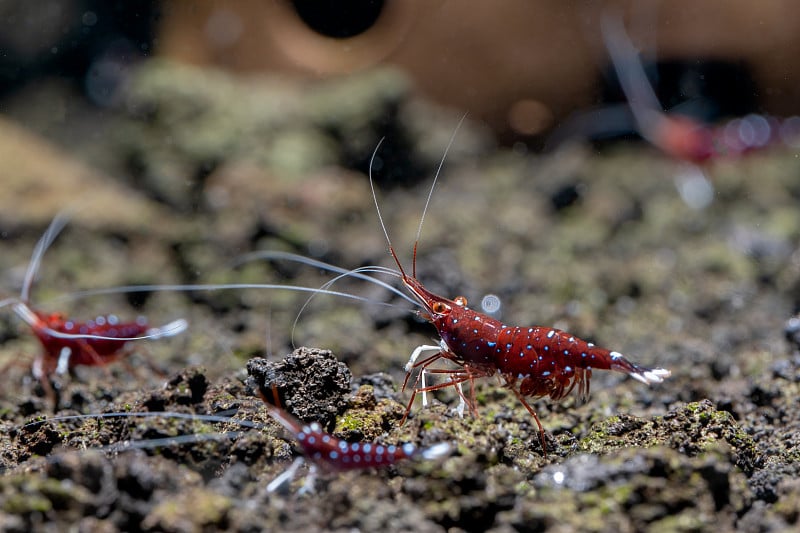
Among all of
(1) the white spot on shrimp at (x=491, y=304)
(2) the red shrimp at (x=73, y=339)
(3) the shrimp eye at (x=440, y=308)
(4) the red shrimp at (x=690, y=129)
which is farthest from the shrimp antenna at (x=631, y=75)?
(2) the red shrimp at (x=73, y=339)

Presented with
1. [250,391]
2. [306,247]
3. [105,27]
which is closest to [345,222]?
[306,247]

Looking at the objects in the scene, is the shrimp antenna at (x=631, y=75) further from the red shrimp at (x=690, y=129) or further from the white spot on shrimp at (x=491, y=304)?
the white spot on shrimp at (x=491, y=304)

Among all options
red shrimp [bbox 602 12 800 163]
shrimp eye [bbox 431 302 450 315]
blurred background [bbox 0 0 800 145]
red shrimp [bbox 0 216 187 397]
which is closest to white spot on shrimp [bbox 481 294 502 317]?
shrimp eye [bbox 431 302 450 315]

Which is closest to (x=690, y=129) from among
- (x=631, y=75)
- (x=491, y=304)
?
(x=631, y=75)

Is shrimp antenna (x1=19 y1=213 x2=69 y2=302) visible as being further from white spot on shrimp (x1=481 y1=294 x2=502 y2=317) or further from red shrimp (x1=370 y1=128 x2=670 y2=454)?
red shrimp (x1=370 y1=128 x2=670 y2=454)

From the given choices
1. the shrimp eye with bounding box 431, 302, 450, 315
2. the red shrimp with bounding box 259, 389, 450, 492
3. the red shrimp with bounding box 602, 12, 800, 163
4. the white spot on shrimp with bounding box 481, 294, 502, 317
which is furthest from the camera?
the red shrimp with bounding box 602, 12, 800, 163

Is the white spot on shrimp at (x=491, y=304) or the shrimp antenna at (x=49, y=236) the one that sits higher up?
the white spot on shrimp at (x=491, y=304)
